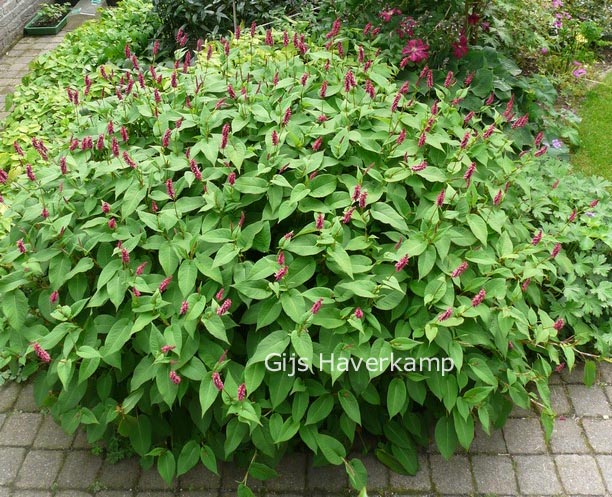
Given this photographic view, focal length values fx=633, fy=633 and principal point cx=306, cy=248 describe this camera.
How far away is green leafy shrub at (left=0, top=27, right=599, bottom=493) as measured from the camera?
7.39 ft

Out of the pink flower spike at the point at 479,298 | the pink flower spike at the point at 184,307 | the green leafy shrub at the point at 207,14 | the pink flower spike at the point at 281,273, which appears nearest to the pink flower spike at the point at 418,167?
the pink flower spike at the point at 479,298

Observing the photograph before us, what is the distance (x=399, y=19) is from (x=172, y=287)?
9.86 feet

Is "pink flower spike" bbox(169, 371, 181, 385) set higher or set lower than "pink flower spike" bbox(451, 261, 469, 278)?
lower

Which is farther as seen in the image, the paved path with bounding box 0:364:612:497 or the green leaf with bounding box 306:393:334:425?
the paved path with bounding box 0:364:612:497

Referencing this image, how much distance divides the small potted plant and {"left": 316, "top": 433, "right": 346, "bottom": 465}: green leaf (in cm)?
714

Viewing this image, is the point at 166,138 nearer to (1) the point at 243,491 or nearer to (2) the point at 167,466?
(2) the point at 167,466

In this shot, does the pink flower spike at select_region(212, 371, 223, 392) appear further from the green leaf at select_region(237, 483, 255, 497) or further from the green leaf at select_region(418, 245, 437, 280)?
the green leaf at select_region(418, 245, 437, 280)

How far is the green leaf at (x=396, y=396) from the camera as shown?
2350 millimetres

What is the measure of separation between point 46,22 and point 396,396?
746 centimetres

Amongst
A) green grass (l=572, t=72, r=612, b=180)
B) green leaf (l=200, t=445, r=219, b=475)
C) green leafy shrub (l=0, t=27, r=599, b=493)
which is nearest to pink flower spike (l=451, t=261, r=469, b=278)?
green leafy shrub (l=0, t=27, r=599, b=493)

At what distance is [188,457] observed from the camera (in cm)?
245

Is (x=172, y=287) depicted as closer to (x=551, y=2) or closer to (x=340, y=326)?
(x=340, y=326)

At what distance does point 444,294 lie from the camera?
7.67 ft

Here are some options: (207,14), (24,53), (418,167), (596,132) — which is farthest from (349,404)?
(24,53)
